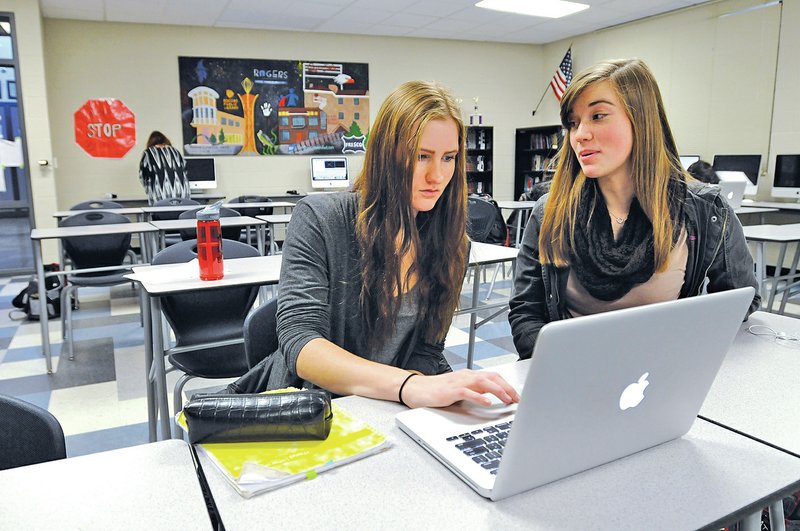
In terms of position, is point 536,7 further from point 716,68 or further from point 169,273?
point 169,273

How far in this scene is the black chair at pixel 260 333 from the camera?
1454 millimetres

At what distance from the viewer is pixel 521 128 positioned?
8820 mm

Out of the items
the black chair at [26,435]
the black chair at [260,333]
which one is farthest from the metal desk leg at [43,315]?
the black chair at [26,435]

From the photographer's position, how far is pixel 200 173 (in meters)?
6.96

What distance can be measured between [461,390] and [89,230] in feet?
10.8

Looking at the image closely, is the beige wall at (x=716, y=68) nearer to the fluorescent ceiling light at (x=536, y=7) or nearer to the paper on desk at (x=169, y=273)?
the fluorescent ceiling light at (x=536, y=7)

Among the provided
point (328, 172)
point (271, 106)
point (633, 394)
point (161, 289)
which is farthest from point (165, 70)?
point (633, 394)

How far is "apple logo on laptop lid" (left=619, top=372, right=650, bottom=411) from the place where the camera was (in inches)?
27.6

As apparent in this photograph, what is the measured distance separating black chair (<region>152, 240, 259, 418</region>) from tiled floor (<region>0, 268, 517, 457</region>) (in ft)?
1.51

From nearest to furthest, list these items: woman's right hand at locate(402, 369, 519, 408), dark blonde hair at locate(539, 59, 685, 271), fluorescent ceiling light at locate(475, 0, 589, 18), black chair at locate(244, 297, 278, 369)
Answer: woman's right hand at locate(402, 369, 519, 408)
dark blonde hair at locate(539, 59, 685, 271)
black chair at locate(244, 297, 278, 369)
fluorescent ceiling light at locate(475, 0, 589, 18)

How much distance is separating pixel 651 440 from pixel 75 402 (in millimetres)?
2668

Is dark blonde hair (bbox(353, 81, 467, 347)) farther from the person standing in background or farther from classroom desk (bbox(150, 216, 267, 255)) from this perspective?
the person standing in background

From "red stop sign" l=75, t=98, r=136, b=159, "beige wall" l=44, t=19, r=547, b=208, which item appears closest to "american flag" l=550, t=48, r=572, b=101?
"beige wall" l=44, t=19, r=547, b=208

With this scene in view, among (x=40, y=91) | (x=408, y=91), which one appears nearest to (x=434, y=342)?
(x=408, y=91)
